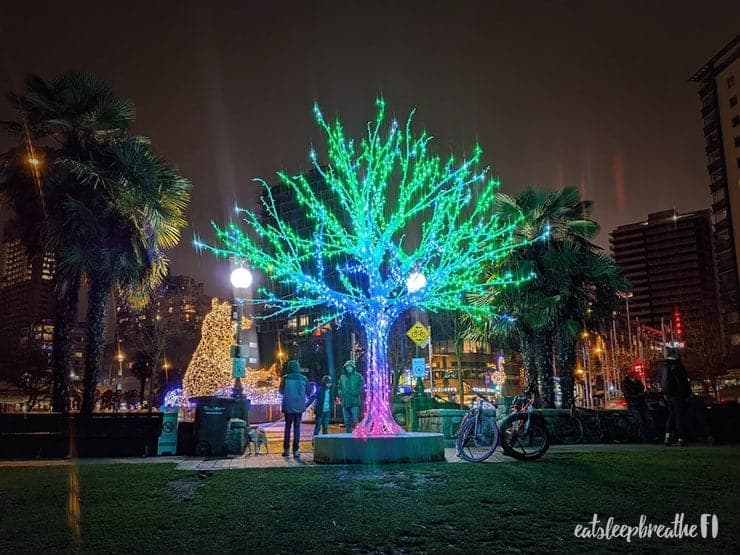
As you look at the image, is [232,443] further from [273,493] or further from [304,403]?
[273,493]

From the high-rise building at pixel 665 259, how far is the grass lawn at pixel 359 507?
129m

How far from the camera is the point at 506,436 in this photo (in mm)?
10773

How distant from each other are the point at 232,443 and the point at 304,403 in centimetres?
184

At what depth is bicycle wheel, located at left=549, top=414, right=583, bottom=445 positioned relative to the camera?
15.5 m

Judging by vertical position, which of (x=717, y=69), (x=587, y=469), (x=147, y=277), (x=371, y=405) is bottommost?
(x=587, y=469)

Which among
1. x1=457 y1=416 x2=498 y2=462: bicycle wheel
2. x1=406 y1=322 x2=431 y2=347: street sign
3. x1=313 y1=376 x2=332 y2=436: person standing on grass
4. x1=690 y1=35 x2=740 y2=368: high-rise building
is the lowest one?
x1=457 y1=416 x2=498 y2=462: bicycle wheel

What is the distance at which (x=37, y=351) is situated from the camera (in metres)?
57.0

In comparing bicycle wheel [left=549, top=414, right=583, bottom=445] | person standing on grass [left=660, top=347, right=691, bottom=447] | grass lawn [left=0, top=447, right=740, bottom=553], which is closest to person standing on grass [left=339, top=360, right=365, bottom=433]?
grass lawn [left=0, top=447, right=740, bottom=553]

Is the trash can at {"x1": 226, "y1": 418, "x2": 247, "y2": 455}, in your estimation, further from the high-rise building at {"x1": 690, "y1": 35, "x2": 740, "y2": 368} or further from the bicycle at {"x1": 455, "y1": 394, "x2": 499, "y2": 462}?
the high-rise building at {"x1": 690, "y1": 35, "x2": 740, "y2": 368}

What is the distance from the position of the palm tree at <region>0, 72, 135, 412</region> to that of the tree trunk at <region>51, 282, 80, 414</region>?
2 centimetres

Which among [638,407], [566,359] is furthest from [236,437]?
[566,359]

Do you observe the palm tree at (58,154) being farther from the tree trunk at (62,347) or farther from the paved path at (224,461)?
the paved path at (224,461)

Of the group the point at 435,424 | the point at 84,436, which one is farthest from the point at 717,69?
the point at 84,436

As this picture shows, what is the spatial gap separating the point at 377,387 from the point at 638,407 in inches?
316
